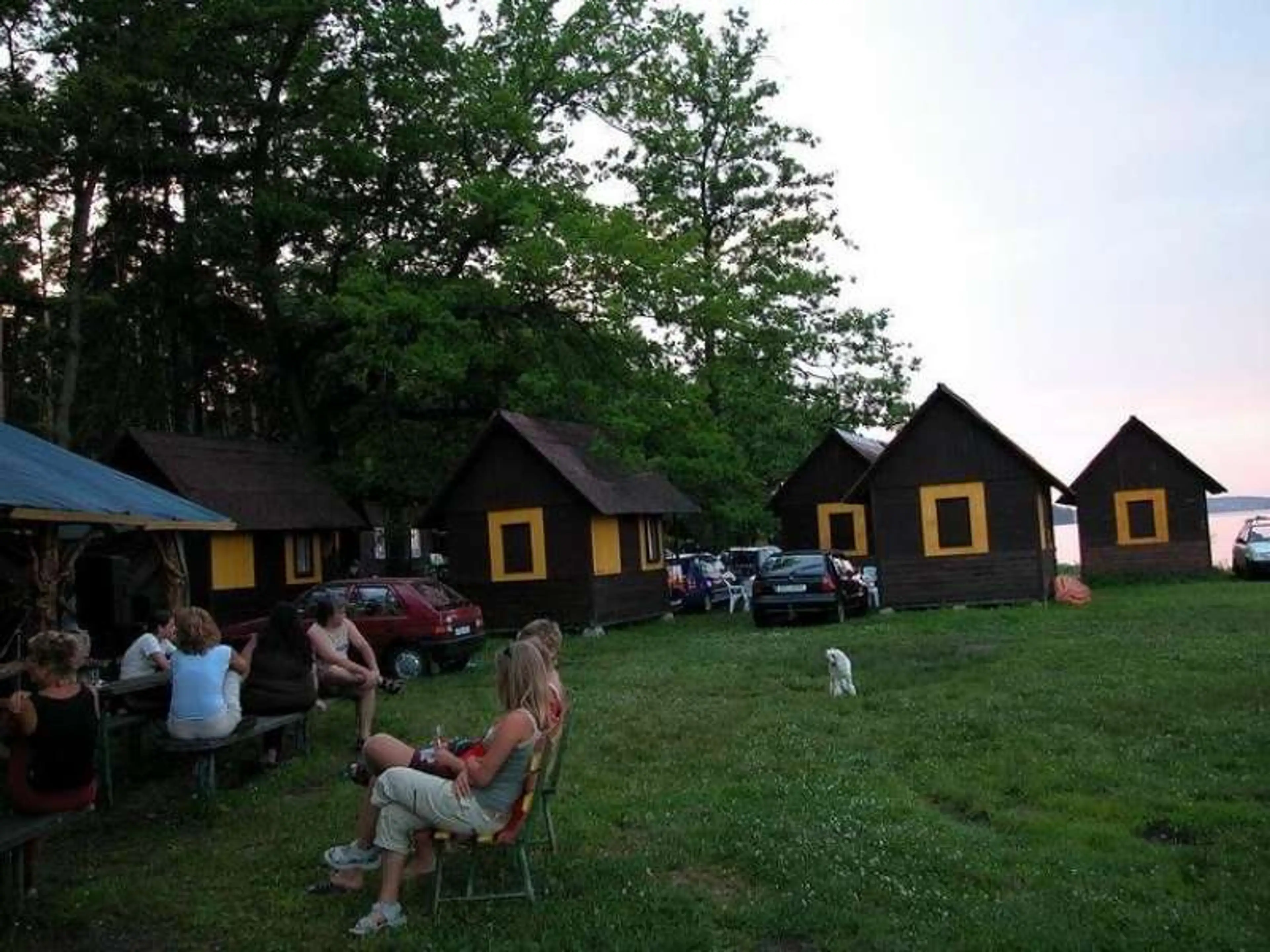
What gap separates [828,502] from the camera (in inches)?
1409

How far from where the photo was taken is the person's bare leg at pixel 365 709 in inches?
426

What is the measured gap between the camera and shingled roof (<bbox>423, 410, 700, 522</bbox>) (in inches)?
994

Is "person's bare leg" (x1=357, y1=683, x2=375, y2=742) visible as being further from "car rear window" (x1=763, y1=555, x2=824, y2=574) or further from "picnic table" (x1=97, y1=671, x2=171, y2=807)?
"car rear window" (x1=763, y1=555, x2=824, y2=574)

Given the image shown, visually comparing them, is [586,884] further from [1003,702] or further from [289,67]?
[289,67]

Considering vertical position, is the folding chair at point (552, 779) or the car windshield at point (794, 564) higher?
the car windshield at point (794, 564)

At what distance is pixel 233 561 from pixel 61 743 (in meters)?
19.6

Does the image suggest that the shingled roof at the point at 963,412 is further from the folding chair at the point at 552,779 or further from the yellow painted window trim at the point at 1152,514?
the folding chair at the point at 552,779

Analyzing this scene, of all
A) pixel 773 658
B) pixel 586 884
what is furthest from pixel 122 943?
pixel 773 658

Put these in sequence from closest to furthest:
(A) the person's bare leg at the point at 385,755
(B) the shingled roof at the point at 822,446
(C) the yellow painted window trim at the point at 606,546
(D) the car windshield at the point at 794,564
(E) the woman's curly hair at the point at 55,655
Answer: (E) the woman's curly hair at the point at 55,655 → (A) the person's bare leg at the point at 385,755 → (D) the car windshield at the point at 794,564 → (C) the yellow painted window trim at the point at 606,546 → (B) the shingled roof at the point at 822,446

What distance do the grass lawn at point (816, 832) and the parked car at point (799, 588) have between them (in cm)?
931

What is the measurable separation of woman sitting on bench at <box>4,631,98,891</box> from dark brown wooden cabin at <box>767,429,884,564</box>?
30.1 metres

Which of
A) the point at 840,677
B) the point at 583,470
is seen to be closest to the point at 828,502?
the point at 583,470

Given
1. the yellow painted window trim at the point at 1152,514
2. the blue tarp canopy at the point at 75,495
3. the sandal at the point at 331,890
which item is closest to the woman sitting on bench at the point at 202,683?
the blue tarp canopy at the point at 75,495

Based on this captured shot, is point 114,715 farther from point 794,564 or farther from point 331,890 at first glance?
point 794,564
